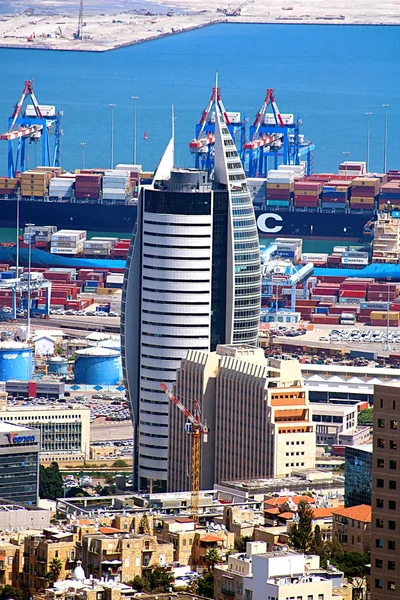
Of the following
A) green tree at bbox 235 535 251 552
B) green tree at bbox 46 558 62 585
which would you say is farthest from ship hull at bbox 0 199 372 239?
green tree at bbox 46 558 62 585

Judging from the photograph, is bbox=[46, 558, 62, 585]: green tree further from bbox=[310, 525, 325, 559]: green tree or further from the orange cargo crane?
the orange cargo crane

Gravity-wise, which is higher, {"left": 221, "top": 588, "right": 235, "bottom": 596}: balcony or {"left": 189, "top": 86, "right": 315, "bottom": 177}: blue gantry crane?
{"left": 189, "top": 86, "right": 315, "bottom": 177}: blue gantry crane

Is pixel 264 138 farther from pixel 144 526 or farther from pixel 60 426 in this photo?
pixel 144 526

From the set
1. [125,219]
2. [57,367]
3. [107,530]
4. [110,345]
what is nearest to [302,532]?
[107,530]

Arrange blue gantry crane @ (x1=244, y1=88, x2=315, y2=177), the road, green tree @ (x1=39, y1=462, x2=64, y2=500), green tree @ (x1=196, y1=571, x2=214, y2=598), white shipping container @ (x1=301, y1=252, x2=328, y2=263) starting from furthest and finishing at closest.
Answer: blue gantry crane @ (x1=244, y1=88, x2=315, y2=177), white shipping container @ (x1=301, y1=252, x2=328, y2=263), the road, green tree @ (x1=39, y1=462, x2=64, y2=500), green tree @ (x1=196, y1=571, x2=214, y2=598)

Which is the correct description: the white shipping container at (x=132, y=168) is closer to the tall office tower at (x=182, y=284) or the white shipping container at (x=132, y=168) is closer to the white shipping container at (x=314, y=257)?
the white shipping container at (x=314, y=257)

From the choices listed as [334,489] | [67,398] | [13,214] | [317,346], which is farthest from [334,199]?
[334,489]

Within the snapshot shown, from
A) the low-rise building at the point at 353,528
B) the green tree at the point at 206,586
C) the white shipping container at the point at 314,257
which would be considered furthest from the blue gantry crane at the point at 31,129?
the green tree at the point at 206,586
